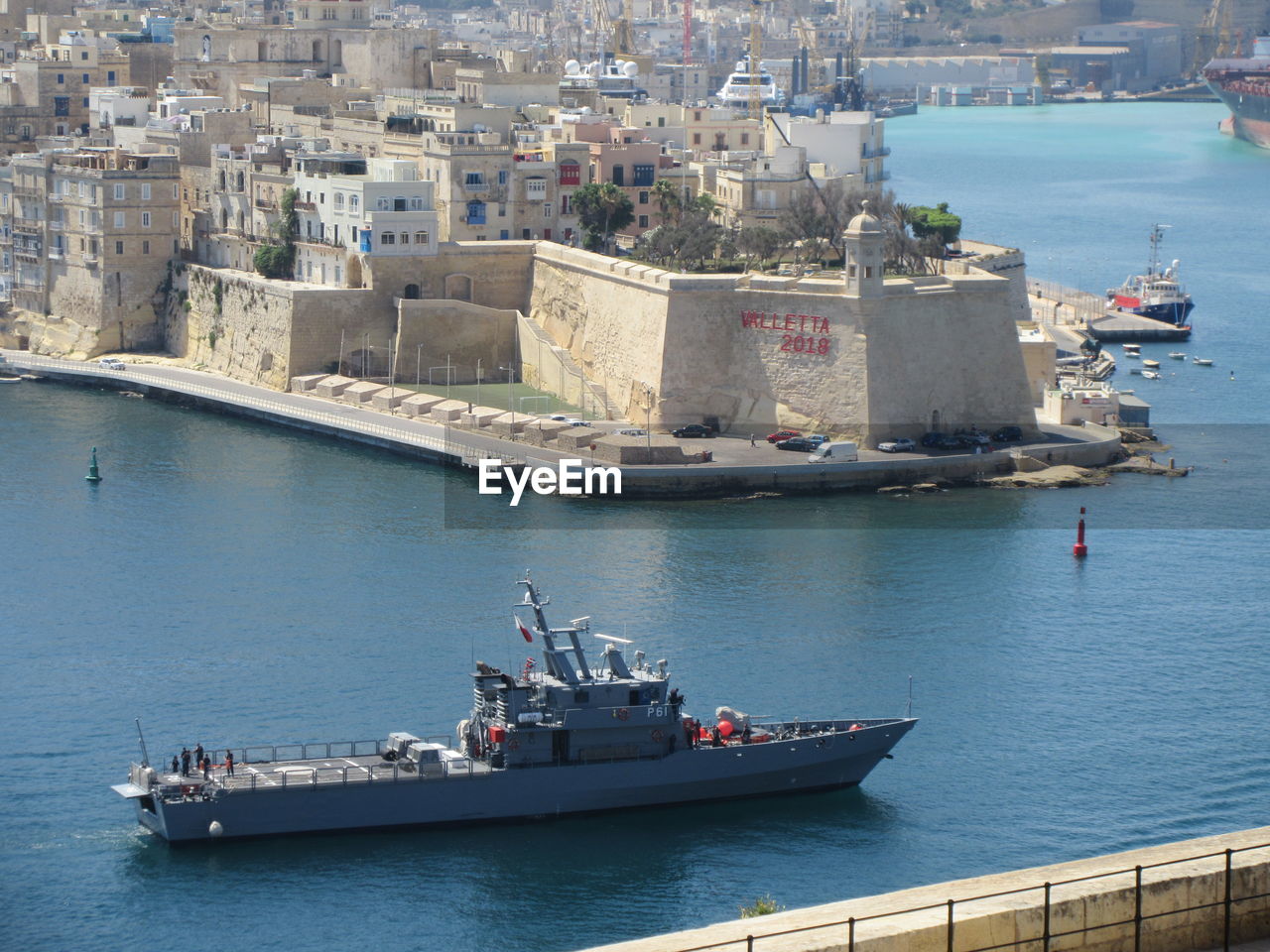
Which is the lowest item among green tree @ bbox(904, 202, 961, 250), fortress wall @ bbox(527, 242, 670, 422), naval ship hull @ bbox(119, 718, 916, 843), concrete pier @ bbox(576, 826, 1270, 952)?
naval ship hull @ bbox(119, 718, 916, 843)

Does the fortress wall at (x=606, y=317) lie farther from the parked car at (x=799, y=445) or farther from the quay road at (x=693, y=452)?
the parked car at (x=799, y=445)

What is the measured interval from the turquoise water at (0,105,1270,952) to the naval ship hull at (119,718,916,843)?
0.29 meters

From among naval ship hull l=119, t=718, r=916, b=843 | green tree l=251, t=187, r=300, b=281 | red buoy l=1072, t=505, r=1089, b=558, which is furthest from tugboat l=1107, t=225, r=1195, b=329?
naval ship hull l=119, t=718, r=916, b=843

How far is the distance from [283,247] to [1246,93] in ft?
362

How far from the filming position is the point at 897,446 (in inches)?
2046

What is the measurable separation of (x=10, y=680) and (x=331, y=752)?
662cm

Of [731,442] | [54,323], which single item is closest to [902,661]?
[731,442]

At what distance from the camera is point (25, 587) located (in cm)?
4116

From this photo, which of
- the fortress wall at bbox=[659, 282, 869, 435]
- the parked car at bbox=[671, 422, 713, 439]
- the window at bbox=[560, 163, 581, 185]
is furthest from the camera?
the window at bbox=[560, 163, 581, 185]

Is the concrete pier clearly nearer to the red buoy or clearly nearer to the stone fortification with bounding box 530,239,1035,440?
the red buoy

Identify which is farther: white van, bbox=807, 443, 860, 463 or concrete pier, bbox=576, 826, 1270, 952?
white van, bbox=807, 443, 860, 463

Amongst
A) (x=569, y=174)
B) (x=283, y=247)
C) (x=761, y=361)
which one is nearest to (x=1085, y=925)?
(x=761, y=361)

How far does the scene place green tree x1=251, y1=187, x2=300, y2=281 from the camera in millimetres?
62094

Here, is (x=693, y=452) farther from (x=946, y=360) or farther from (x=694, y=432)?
(x=946, y=360)
